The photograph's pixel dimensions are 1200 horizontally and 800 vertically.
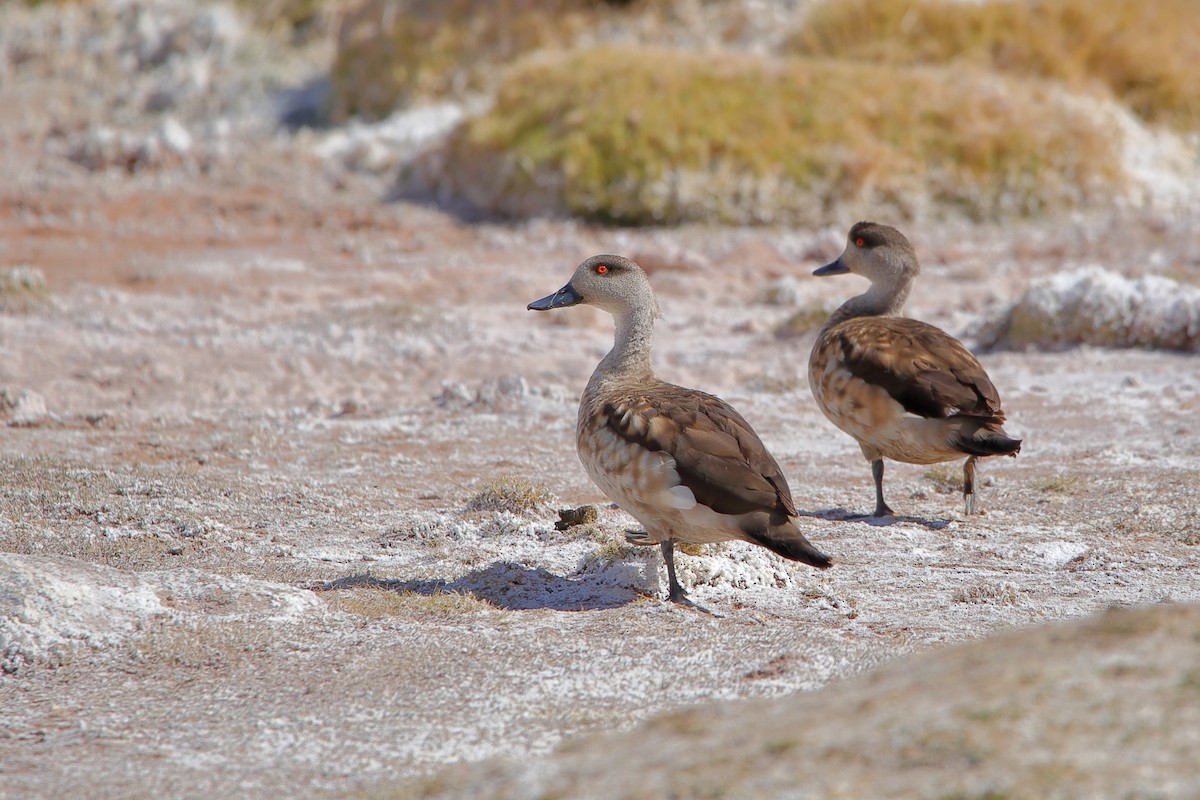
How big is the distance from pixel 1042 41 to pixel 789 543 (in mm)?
15051

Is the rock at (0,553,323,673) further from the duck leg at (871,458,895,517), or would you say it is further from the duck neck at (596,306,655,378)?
the duck leg at (871,458,895,517)

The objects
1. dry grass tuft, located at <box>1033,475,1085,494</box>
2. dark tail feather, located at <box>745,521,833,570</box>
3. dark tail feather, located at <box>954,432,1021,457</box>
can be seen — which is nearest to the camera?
dark tail feather, located at <box>745,521,833,570</box>

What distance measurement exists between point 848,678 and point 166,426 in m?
5.41

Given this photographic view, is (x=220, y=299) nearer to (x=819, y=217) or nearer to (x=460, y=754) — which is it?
(x=819, y=217)

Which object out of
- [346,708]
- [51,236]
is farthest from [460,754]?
[51,236]

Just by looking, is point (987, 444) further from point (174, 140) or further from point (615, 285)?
point (174, 140)

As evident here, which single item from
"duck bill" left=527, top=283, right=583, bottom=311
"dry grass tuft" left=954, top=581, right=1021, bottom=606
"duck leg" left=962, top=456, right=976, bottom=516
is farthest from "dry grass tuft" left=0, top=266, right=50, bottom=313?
"dry grass tuft" left=954, top=581, right=1021, bottom=606

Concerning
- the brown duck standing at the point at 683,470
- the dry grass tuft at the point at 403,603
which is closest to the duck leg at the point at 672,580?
the brown duck standing at the point at 683,470

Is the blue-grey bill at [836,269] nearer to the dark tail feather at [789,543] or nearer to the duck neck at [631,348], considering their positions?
the duck neck at [631,348]

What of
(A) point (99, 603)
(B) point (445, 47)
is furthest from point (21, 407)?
(B) point (445, 47)

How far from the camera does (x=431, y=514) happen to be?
258 inches

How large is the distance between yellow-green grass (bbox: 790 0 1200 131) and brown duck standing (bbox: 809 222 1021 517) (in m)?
12.0

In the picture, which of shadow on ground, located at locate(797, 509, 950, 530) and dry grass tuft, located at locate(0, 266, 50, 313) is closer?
shadow on ground, located at locate(797, 509, 950, 530)

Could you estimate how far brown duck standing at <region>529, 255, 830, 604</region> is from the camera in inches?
191
